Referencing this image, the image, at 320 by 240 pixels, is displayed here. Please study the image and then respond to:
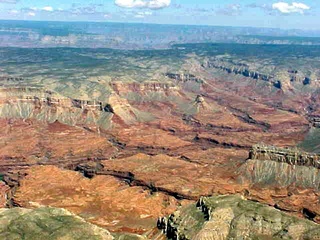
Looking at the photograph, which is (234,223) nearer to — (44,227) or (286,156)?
(44,227)

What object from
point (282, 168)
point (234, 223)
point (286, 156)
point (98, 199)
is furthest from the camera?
point (286, 156)

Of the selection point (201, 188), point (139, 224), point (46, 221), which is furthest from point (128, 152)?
point (46, 221)

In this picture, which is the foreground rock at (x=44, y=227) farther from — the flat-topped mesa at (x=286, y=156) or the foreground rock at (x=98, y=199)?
the flat-topped mesa at (x=286, y=156)

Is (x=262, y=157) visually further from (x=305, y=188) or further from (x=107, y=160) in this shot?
(x=107, y=160)

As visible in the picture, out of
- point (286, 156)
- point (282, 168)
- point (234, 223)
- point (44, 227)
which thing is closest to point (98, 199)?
point (44, 227)

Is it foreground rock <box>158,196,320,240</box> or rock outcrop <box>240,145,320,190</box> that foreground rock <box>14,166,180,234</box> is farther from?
rock outcrop <box>240,145,320,190</box>
